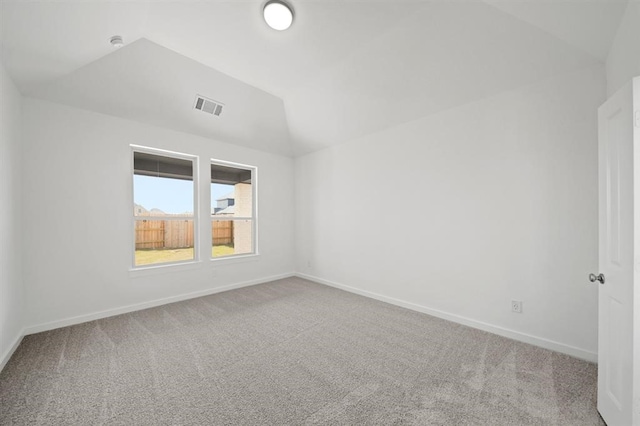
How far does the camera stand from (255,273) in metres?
4.84

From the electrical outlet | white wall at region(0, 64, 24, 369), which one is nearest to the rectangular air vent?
white wall at region(0, 64, 24, 369)

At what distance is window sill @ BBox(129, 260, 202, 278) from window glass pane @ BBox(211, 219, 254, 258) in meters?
0.36

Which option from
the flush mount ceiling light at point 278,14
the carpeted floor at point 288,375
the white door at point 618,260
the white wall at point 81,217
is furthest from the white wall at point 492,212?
the white wall at point 81,217

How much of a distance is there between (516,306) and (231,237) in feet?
14.0

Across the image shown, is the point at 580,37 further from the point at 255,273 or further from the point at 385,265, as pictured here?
the point at 255,273

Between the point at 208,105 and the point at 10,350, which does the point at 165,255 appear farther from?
the point at 208,105

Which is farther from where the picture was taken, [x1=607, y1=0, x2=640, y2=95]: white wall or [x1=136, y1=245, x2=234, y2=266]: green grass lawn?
[x1=136, y1=245, x2=234, y2=266]: green grass lawn

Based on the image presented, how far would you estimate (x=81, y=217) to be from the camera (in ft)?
10.2

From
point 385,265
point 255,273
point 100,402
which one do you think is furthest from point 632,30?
point 255,273

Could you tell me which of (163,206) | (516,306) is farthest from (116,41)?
(516,306)

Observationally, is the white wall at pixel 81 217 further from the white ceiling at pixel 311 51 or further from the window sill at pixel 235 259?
the window sill at pixel 235 259

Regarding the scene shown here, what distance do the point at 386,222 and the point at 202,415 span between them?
303 centimetres

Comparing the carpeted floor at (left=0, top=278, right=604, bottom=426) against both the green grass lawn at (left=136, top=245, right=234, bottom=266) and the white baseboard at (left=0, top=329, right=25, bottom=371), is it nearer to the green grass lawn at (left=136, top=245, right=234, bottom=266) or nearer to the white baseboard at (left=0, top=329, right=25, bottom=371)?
the white baseboard at (left=0, top=329, right=25, bottom=371)

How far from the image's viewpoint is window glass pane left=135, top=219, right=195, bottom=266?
3.70 m
